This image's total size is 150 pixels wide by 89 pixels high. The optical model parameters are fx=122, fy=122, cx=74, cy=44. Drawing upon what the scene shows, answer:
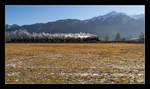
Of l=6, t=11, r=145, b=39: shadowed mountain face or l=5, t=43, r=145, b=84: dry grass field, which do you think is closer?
l=5, t=43, r=145, b=84: dry grass field

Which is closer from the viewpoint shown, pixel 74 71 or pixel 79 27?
pixel 74 71

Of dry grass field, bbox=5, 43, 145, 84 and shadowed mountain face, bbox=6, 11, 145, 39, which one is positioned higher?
shadowed mountain face, bbox=6, 11, 145, 39

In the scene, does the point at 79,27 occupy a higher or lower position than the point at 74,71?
higher

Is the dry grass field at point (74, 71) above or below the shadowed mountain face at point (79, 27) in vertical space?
below

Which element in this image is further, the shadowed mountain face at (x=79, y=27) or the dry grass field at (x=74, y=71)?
the shadowed mountain face at (x=79, y=27)
